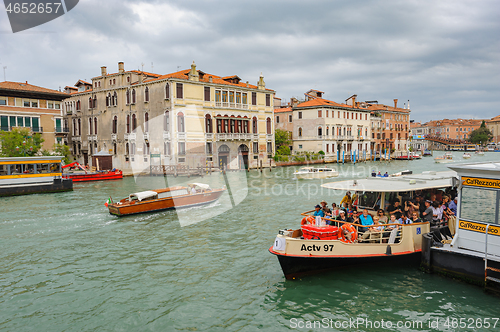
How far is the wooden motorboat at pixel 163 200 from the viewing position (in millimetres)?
17047

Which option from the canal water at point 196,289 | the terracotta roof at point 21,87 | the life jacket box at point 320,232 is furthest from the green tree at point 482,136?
the life jacket box at point 320,232

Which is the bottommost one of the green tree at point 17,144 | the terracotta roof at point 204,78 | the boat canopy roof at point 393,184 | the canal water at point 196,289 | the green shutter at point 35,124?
the canal water at point 196,289

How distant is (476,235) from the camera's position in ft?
27.1

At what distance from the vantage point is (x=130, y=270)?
9992 millimetres

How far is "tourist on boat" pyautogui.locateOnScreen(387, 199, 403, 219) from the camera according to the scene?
10.5 m

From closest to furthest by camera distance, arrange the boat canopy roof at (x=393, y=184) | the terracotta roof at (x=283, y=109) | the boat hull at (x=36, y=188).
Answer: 1. the boat canopy roof at (x=393, y=184)
2. the boat hull at (x=36, y=188)
3. the terracotta roof at (x=283, y=109)

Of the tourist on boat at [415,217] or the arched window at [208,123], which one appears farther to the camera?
the arched window at [208,123]

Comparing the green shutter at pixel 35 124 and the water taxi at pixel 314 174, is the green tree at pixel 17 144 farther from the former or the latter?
the water taxi at pixel 314 174

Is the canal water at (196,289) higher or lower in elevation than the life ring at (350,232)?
lower

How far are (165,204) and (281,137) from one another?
4164cm

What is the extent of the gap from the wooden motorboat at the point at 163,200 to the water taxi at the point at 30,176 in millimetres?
10912

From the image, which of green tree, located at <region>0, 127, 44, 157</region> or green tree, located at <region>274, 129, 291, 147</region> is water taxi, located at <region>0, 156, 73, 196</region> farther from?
green tree, located at <region>274, 129, 291, 147</region>

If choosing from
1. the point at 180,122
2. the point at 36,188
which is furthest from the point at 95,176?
the point at 180,122

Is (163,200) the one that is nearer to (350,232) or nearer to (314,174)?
(350,232)
